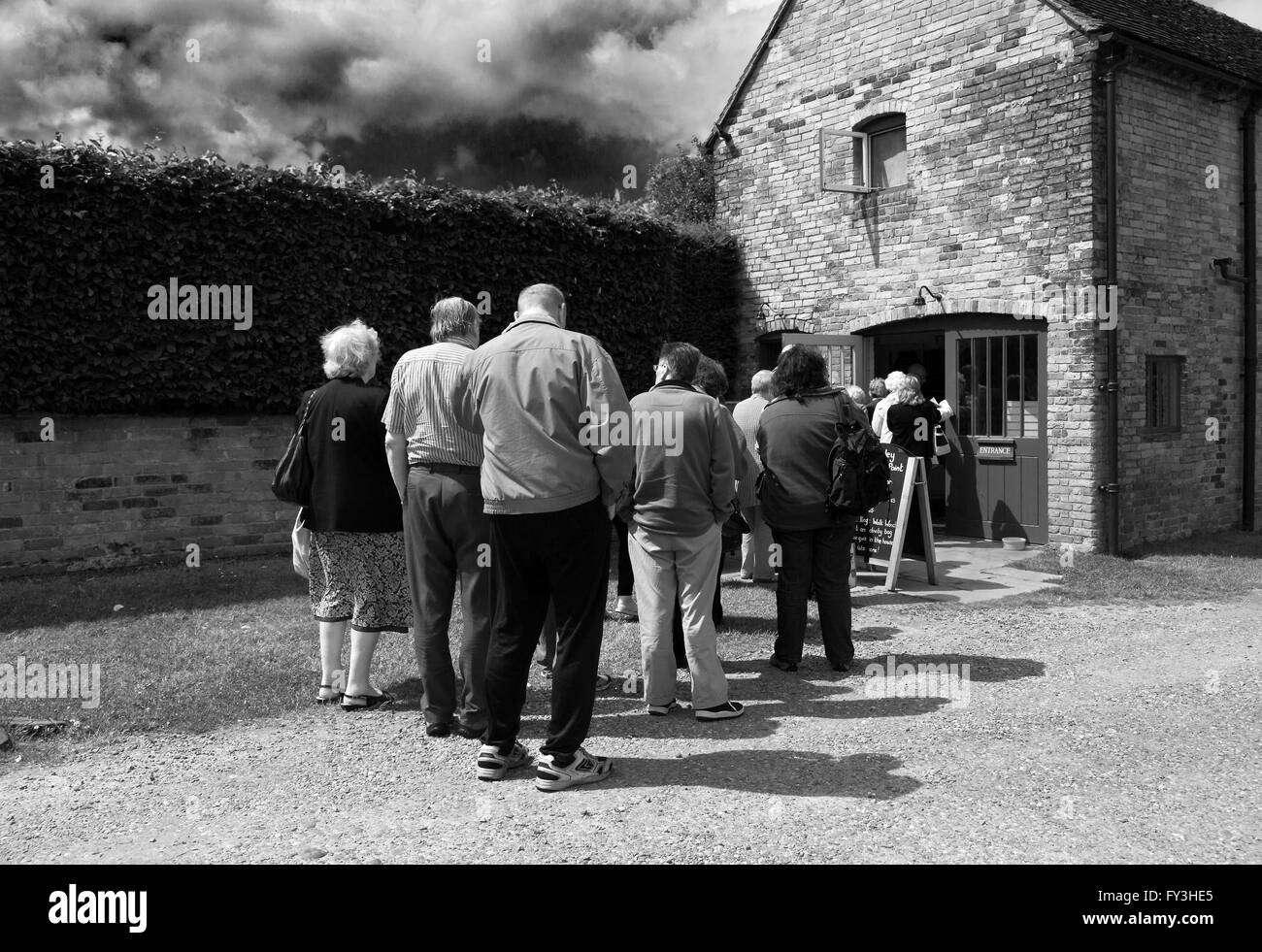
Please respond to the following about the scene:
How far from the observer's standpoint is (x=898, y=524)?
30.0 feet

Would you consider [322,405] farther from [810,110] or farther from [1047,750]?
[810,110]

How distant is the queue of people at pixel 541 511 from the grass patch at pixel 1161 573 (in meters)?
3.21

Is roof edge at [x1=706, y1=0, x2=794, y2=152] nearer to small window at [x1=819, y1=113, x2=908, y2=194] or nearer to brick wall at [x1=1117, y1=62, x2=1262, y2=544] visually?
small window at [x1=819, y1=113, x2=908, y2=194]

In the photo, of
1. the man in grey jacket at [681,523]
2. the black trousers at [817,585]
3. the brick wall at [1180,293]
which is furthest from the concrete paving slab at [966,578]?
the man in grey jacket at [681,523]

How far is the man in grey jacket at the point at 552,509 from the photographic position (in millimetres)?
4441

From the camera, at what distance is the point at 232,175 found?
10242 mm

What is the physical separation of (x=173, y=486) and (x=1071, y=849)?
8860 mm

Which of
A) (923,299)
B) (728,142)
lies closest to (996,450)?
(923,299)

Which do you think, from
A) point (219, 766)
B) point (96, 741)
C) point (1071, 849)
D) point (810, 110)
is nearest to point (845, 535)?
point (1071, 849)

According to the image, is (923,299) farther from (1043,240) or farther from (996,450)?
(996,450)

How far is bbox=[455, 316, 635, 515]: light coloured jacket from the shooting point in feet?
14.5

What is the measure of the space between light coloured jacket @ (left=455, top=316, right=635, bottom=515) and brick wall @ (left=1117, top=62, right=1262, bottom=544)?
849cm

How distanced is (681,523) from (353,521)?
172 centimetres

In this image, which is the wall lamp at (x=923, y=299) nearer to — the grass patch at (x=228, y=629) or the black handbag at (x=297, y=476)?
the grass patch at (x=228, y=629)
